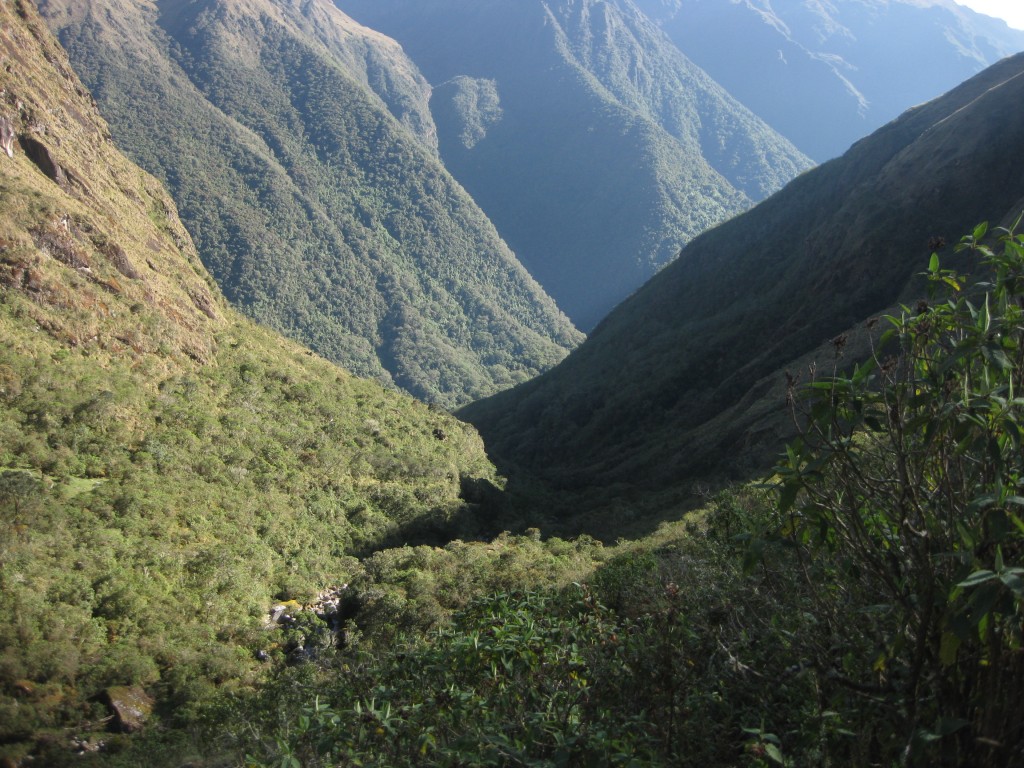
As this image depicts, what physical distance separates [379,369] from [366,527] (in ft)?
282

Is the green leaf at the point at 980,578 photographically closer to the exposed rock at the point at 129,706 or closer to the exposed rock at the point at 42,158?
the exposed rock at the point at 129,706

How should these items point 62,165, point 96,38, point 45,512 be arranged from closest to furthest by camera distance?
point 45,512 → point 62,165 → point 96,38

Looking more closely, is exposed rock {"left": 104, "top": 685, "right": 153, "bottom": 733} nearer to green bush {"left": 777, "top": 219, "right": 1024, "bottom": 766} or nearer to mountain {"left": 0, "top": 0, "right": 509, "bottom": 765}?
Result: mountain {"left": 0, "top": 0, "right": 509, "bottom": 765}

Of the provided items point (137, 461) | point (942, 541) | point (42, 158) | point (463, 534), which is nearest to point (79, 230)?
point (42, 158)

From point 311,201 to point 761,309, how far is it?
4333 inches

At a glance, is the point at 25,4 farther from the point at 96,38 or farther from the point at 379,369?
the point at 96,38

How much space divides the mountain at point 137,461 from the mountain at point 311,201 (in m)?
71.3

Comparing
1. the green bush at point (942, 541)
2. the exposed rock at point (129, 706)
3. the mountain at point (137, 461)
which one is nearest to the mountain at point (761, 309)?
the mountain at point (137, 461)

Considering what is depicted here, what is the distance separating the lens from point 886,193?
1953 inches

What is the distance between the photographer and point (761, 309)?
175 feet

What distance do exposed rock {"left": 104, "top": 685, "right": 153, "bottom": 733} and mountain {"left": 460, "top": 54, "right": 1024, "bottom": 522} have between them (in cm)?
2541

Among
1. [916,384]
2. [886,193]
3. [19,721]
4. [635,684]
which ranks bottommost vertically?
[635,684]

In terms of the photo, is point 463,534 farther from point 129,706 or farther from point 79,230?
point 79,230

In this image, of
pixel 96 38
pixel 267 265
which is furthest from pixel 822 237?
pixel 96 38
